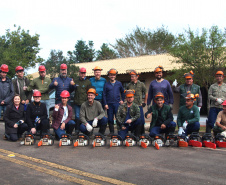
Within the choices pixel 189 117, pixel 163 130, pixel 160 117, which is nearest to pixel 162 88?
pixel 160 117

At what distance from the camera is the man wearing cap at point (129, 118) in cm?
792

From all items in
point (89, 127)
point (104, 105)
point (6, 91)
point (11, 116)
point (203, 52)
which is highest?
point (203, 52)

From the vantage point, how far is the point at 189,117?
785 centimetres

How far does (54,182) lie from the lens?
4473 millimetres

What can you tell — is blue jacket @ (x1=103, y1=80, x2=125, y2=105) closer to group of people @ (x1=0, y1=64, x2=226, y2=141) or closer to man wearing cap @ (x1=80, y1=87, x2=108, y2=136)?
group of people @ (x1=0, y1=64, x2=226, y2=141)

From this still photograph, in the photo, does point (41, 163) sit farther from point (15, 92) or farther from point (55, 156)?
point (15, 92)

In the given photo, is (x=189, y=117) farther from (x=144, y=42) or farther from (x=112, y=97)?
(x=144, y=42)

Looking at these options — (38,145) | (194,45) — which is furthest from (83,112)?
(194,45)

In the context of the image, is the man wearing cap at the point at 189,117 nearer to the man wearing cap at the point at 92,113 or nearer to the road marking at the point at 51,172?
the man wearing cap at the point at 92,113

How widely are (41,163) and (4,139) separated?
11.7 feet

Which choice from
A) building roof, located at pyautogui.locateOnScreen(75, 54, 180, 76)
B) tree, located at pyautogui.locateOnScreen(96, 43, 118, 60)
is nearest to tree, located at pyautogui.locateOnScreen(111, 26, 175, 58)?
tree, located at pyautogui.locateOnScreen(96, 43, 118, 60)

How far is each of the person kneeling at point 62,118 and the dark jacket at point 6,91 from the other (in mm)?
1758

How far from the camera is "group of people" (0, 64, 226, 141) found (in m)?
7.89

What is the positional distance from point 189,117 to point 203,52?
22.4 feet
